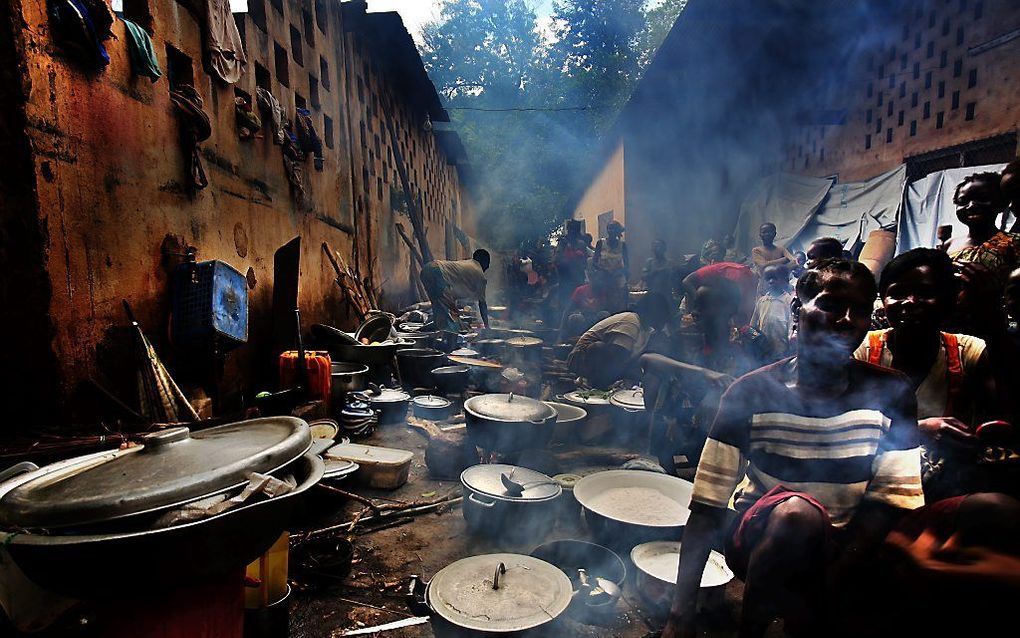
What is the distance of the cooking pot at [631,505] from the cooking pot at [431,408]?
3141 mm

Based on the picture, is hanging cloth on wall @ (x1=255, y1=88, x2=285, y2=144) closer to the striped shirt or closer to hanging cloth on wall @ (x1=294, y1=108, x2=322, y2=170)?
hanging cloth on wall @ (x1=294, y1=108, x2=322, y2=170)

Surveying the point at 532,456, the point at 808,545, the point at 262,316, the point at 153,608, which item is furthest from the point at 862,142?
the point at 153,608

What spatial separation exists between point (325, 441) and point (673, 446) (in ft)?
11.7

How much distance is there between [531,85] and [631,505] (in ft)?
122

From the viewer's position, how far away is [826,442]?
87.9 inches

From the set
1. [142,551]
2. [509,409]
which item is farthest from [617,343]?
[142,551]

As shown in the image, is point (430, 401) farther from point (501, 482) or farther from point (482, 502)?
point (482, 502)

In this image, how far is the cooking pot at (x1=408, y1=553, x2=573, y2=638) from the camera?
2424mm

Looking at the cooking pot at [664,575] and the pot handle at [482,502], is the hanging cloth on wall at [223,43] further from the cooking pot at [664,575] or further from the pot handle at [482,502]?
the cooking pot at [664,575]

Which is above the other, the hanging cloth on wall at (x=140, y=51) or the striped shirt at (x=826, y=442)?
the hanging cloth on wall at (x=140, y=51)

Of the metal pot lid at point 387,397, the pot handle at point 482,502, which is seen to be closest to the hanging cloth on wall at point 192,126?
the metal pot lid at point 387,397

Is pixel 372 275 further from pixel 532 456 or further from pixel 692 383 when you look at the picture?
pixel 692 383

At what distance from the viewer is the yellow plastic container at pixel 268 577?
255 centimetres

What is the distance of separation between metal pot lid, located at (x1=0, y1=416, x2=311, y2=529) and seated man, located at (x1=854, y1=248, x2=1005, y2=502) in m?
3.00
